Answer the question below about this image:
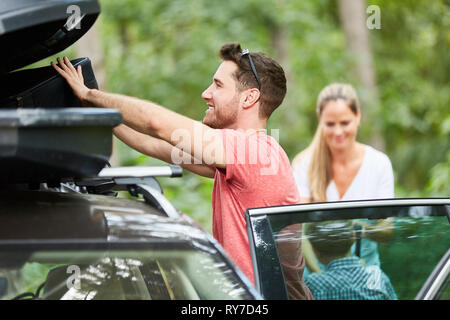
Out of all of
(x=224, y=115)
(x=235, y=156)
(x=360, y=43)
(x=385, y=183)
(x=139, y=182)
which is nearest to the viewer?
(x=139, y=182)

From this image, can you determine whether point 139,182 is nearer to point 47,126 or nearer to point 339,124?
point 47,126

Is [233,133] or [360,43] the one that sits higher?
[360,43]

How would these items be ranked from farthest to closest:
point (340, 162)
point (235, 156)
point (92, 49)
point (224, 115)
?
point (92, 49), point (340, 162), point (224, 115), point (235, 156)

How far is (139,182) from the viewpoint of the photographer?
7.86 ft

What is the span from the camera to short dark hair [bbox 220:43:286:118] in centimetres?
284

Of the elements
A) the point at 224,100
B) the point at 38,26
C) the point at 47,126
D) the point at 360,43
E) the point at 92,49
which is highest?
the point at 360,43

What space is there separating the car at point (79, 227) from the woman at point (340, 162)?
Result: 1.89 metres

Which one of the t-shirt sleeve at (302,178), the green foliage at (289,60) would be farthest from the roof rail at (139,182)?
the green foliage at (289,60)

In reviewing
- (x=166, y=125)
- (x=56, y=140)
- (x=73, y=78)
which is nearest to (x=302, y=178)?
(x=166, y=125)

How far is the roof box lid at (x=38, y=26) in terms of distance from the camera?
1773 millimetres

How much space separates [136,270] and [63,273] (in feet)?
0.72

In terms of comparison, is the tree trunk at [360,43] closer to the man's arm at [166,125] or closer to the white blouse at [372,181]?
the white blouse at [372,181]

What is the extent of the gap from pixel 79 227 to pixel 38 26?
2.33 feet

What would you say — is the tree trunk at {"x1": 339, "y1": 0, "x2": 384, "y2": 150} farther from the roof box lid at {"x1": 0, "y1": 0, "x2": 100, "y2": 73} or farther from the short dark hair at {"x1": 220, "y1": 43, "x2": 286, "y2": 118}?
the roof box lid at {"x1": 0, "y1": 0, "x2": 100, "y2": 73}
